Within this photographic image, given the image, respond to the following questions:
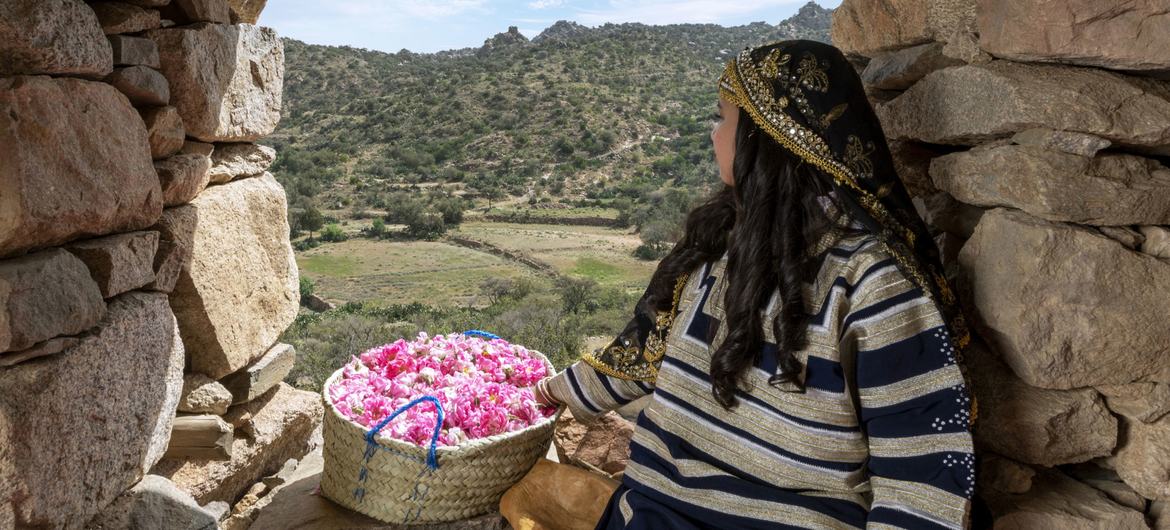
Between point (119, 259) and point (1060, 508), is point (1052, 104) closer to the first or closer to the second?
point (1060, 508)

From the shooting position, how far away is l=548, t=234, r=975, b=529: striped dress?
1729mm

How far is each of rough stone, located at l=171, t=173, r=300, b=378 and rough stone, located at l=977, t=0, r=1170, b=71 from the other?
94.6 inches

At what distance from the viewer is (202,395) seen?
296 centimetres

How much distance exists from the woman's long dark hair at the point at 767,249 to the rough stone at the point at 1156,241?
2.18 feet

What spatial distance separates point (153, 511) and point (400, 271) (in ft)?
40.6

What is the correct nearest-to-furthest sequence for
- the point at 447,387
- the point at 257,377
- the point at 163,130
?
1. the point at 163,130
2. the point at 447,387
3. the point at 257,377

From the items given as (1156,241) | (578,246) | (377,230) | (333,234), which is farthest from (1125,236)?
(333,234)

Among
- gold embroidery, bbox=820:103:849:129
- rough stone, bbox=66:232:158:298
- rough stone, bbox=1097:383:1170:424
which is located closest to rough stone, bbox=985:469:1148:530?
rough stone, bbox=1097:383:1170:424

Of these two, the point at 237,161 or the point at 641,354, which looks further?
the point at 237,161

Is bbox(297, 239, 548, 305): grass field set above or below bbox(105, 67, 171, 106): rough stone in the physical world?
below

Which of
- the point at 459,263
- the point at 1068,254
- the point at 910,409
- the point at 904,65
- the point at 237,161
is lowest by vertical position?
the point at 459,263

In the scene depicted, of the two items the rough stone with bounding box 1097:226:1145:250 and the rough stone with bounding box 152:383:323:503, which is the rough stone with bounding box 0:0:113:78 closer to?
the rough stone with bounding box 152:383:323:503

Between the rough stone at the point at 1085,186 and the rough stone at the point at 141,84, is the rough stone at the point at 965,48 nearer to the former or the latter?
the rough stone at the point at 1085,186

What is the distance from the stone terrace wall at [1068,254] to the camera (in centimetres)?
180
